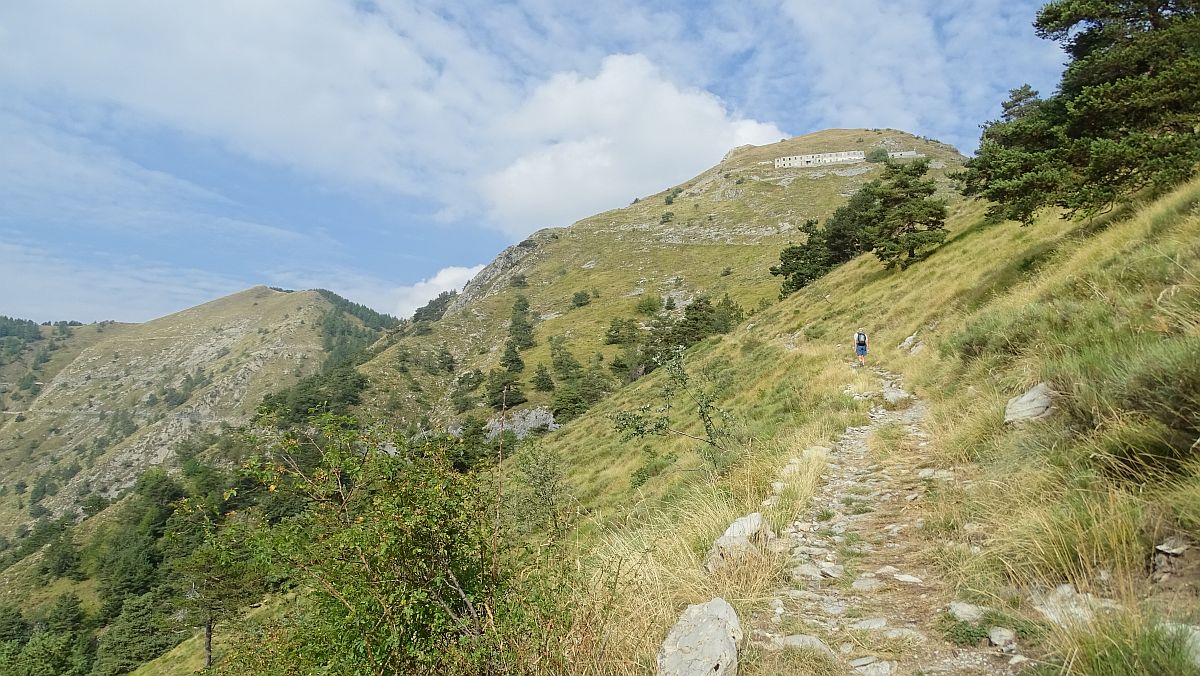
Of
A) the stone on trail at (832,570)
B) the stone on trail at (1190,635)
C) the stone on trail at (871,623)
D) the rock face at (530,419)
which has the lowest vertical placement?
the rock face at (530,419)

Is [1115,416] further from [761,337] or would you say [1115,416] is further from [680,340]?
[680,340]

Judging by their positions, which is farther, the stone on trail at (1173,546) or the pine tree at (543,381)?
the pine tree at (543,381)

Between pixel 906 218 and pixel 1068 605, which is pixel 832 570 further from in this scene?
pixel 906 218

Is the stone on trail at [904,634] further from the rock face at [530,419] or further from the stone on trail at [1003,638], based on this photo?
the rock face at [530,419]

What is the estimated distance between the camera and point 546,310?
11631cm

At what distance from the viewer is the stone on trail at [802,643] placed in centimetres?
313

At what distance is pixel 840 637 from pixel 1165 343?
3283 millimetres

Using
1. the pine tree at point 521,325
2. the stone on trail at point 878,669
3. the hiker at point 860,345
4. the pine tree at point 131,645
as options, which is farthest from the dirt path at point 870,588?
the pine tree at point 521,325

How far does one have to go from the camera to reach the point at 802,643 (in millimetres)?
3248

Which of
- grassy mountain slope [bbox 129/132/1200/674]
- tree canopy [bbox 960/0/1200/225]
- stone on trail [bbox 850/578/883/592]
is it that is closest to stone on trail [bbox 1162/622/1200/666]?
grassy mountain slope [bbox 129/132/1200/674]

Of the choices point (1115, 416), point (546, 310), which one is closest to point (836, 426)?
point (1115, 416)

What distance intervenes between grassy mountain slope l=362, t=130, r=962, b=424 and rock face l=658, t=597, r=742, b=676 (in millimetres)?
71019

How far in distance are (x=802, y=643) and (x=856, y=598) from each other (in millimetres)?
876

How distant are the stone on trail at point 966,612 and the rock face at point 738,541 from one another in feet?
5.00
